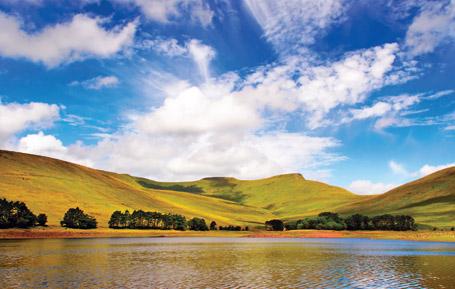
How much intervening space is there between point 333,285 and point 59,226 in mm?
175855

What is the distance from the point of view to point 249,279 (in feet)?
166

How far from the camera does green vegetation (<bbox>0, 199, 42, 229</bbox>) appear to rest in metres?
172

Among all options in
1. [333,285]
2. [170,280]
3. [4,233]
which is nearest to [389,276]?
[333,285]

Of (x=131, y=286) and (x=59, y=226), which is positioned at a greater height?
(x=59, y=226)

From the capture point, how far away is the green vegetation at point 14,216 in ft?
563

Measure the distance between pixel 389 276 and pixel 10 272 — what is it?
46599mm

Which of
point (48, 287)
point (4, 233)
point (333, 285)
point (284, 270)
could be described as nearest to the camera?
point (48, 287)

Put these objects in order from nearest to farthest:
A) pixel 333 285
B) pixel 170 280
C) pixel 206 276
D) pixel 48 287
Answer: pixel 48 287, pixel 333 285, pixel 170 280, pixel 206 276

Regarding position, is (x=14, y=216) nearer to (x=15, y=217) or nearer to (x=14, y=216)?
(x=14, y=216)

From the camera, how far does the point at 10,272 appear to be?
5353cm

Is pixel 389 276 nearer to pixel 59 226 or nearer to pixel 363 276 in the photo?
pixel 363 276

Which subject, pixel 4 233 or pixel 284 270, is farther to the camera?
pixel 4 233

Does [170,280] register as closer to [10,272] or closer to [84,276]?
[84,276]

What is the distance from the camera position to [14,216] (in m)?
176
